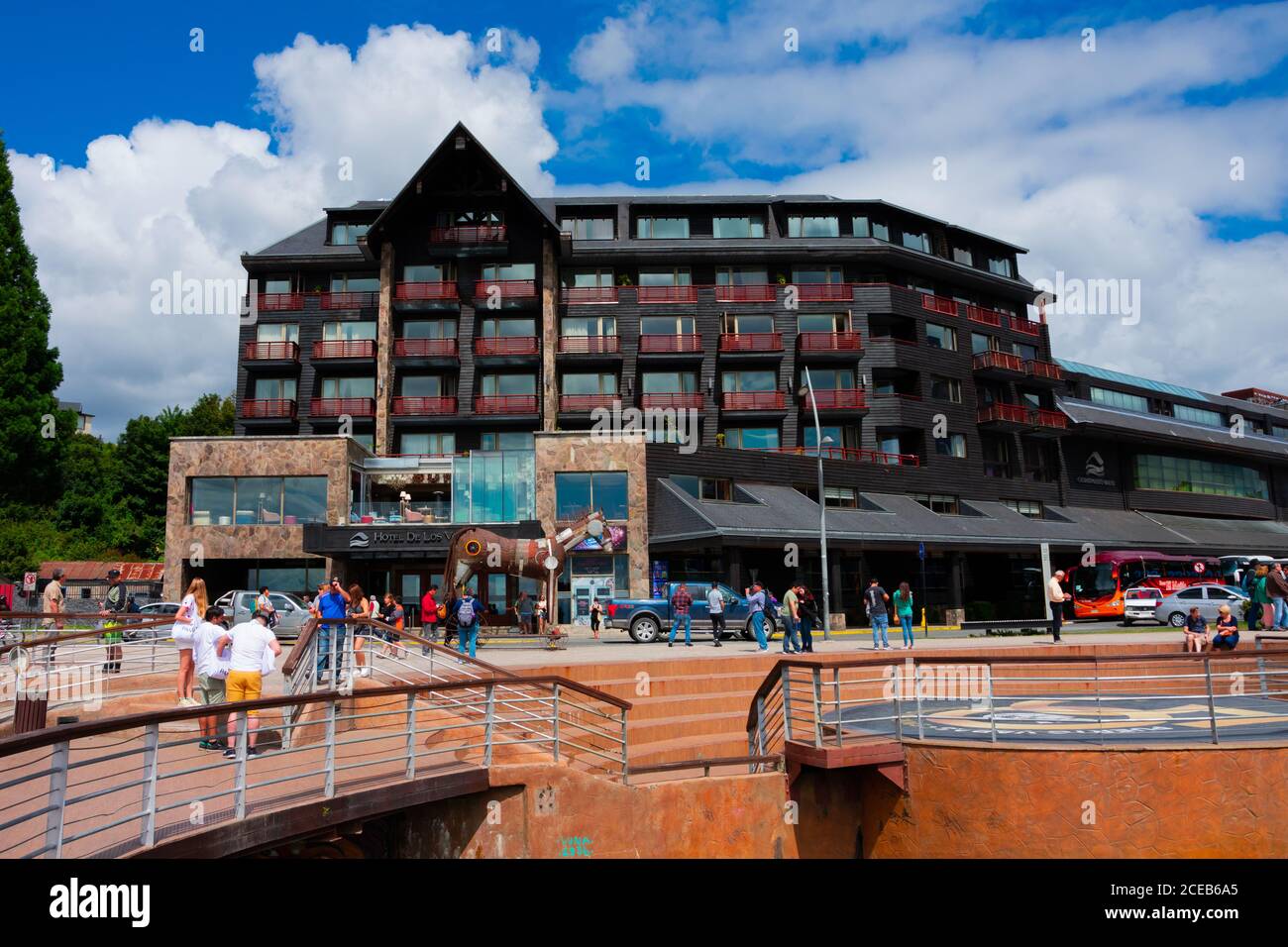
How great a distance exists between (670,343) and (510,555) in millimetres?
23796

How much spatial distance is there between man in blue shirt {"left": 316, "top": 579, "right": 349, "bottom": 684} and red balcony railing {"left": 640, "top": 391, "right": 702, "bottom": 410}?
30139mm

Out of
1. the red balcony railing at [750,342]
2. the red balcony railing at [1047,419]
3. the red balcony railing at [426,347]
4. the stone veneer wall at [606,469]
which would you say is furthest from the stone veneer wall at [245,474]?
the red balcony railing at [1047,419]

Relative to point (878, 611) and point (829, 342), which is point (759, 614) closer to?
point (878, 611)

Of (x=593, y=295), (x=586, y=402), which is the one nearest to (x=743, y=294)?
(x=593, y=295)

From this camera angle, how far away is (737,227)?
5144 centimetres

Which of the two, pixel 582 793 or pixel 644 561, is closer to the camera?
pixel 582 793

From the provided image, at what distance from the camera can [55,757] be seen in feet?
21.2

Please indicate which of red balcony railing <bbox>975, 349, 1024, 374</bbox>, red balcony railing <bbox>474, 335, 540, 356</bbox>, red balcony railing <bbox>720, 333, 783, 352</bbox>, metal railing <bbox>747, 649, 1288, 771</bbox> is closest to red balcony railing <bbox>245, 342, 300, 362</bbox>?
red balcony railing <bbox>474, 335, 540, 356</bbox>

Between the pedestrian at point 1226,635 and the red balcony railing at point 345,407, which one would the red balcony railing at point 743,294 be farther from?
the pedestrian at point 1226,635

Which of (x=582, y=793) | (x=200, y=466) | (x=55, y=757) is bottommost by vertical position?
(x=582, y=793)

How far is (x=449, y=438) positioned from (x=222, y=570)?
12.3 m

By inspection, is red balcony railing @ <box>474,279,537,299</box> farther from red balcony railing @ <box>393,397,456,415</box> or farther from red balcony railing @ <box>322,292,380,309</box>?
red balcony railing @ <box>393,397,456,415</box>
